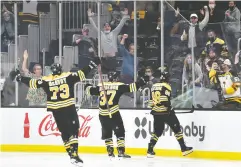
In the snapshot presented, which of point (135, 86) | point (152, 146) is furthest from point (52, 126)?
point (135, 86)

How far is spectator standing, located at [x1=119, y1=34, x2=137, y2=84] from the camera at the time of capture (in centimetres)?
1483

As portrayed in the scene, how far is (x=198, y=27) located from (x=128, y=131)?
2.30m

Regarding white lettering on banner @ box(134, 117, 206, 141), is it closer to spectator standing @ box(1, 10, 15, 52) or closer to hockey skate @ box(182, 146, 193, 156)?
hockey skate @ box(182, 146, 193, 156)

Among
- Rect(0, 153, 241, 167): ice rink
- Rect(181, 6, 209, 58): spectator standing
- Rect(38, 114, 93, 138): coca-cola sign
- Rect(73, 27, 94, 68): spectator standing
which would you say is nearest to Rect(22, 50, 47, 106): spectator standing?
Rect(38, 114, 93, 138): coca-cola sign

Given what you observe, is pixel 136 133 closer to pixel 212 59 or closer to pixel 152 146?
pixel 152 146

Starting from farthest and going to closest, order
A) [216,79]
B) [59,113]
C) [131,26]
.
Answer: [131,26] < [216,79] < [59,113]

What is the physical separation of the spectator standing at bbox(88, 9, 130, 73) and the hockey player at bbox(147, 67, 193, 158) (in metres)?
1.78

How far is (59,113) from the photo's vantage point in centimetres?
1195

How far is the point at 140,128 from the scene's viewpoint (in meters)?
14.4

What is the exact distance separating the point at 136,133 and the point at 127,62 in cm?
142

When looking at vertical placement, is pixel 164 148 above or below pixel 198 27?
below

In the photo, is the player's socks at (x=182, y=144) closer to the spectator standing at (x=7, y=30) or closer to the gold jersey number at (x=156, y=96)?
the gold jersey number at (x=156, y=96)

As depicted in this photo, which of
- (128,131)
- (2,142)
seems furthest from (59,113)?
(2,142)

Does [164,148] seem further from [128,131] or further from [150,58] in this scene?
[150,58]
